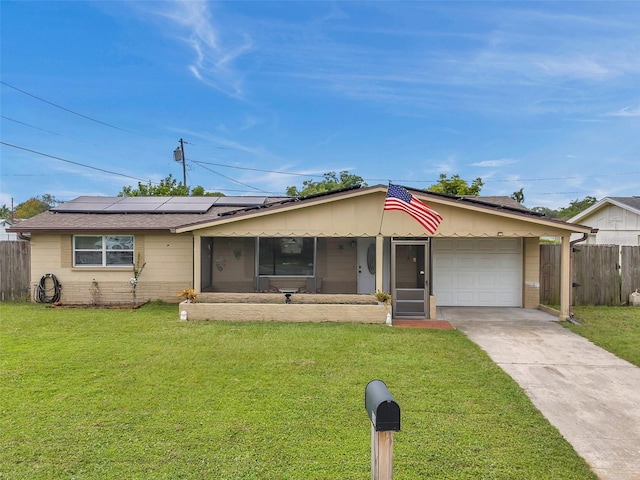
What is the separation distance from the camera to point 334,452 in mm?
3367

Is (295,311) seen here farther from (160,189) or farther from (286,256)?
(160,189)

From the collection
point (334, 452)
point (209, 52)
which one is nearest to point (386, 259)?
point (334, 452)

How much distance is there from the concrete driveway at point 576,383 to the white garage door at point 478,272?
2.11 metres

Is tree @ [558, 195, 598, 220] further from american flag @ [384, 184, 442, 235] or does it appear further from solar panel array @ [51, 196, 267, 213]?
american flag @ [384, 184, 442, 235]

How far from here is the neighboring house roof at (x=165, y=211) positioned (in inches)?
369

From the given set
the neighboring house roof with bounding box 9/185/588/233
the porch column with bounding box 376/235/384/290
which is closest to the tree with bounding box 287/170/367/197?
the neighboring house roof with bounding box 9/185/588/233

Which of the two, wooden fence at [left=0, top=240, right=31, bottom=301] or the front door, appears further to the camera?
wooden fence at [left=0, top=240, right=31, bottom=301]

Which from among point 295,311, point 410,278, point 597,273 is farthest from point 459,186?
point 295,311

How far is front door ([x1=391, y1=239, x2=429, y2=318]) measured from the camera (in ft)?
31.7

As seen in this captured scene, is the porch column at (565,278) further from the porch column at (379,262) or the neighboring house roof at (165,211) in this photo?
the porch column at (379,262)

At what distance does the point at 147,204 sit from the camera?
44.2 ft

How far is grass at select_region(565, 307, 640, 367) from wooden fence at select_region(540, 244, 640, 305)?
0.55 m

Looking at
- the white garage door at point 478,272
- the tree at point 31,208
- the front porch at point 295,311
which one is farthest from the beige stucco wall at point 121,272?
the tree at point 31,208

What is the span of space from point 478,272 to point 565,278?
2.50m
